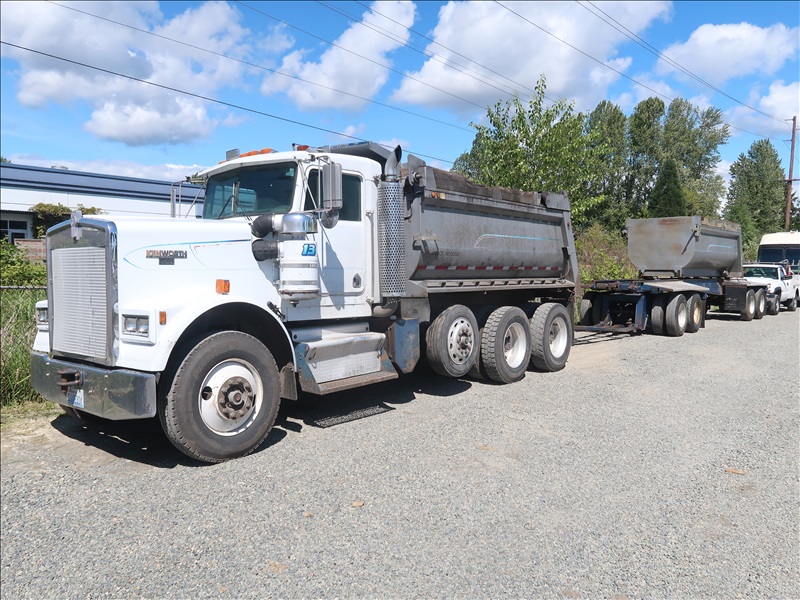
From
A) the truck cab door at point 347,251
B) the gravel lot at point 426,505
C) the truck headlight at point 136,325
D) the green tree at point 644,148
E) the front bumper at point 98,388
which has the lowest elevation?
the gravel lot at point 426,505

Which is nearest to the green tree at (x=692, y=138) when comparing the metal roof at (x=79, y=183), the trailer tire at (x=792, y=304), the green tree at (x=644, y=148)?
the green tree at (x=644, y=148)

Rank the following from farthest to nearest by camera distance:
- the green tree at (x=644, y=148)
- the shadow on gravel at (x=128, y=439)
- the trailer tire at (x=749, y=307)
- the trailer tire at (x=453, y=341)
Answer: the green tree at (x=644, y=148) < the trailer tire at (x=749, y=307) < the trailer tire at (x=453, y=341) < the shadow on gravel at (x=128, y=439)

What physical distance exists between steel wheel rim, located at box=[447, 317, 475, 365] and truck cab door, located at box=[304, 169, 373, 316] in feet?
4.26

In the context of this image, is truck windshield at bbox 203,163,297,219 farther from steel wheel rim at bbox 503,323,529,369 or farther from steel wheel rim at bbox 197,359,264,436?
steel wheel rim at bbox 503,323,529,369

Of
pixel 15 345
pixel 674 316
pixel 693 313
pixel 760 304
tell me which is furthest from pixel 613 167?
pixel 15 345

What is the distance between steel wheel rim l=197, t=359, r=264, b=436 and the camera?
518cm

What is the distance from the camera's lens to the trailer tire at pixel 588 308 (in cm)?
1445

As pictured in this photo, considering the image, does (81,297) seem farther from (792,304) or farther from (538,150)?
(792,304)

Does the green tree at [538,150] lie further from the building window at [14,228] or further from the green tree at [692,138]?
the green tree at [692,138]

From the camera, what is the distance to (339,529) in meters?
3.97

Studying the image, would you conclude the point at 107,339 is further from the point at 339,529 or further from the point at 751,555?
the point at 751,555

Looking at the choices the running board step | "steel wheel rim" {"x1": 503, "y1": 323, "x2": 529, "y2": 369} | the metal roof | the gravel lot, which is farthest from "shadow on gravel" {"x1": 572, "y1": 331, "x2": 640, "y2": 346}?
the metal roof

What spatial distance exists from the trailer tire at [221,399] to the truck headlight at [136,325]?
0.39 metres

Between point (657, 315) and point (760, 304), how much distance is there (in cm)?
722
